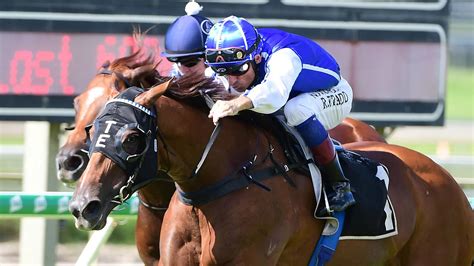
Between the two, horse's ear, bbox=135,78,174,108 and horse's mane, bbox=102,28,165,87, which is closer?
horse's ear, bbox=135,78,174,108

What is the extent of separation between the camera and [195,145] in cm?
399

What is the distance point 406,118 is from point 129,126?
3.87 meters

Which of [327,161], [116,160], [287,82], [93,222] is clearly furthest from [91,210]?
[327,161]

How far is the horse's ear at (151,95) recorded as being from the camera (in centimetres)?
382

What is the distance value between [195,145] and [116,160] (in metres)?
0.41

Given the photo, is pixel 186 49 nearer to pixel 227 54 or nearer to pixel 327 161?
pixel 227 54

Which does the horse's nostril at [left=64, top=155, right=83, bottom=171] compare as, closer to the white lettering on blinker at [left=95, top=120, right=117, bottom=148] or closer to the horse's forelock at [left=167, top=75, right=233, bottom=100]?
the horse's forelock at [left=167, top=75, right=233, bottom=100]

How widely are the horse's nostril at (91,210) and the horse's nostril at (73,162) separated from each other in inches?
48.1

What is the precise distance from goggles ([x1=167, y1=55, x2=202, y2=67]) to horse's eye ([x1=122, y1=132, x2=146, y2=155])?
0.98 metres

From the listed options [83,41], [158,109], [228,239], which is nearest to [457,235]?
[228,239]

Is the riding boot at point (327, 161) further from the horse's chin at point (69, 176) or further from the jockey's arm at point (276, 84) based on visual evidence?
the horse's chin at point (69, 176)

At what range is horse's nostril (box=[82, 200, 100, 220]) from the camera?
362cm

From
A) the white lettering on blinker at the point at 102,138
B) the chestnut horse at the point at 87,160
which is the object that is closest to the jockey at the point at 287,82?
the white lettering on blinker at the point at 102,138

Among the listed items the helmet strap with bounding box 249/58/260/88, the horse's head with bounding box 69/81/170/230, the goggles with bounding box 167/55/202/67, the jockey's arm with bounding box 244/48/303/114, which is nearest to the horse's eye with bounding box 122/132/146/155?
the horse's head with bounding box 69/81/170/230
